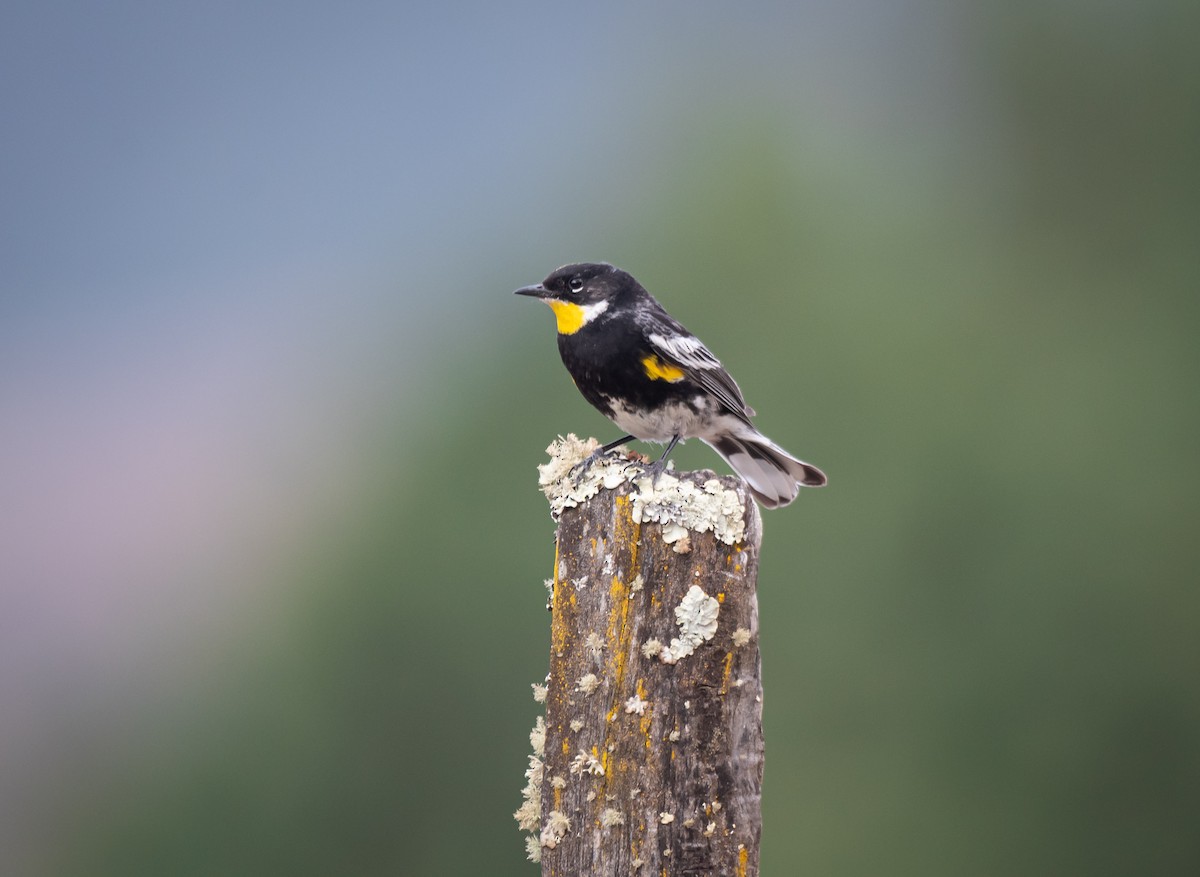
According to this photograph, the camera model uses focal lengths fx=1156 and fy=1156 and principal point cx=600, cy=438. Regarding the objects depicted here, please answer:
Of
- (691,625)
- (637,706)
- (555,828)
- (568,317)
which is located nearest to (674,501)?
(691,625)

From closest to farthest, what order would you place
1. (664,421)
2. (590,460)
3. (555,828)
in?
(555,828), (590,460), (664,421)

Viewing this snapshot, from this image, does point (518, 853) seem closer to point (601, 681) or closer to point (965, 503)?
point (965, 503)

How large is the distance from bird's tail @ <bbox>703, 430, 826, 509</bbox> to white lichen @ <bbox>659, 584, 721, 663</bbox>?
2282 mm

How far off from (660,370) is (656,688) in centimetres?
253

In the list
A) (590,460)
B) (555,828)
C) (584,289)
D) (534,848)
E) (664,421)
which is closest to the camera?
(555,828)

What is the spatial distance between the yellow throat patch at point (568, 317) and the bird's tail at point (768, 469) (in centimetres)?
104

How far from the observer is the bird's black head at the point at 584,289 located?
6473 mm

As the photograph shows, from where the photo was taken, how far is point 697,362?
20.7 feet

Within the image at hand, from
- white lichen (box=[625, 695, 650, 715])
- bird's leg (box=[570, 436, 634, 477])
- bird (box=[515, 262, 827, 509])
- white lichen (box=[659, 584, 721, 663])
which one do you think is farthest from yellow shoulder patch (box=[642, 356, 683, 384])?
white lichen (box=[625, 695, 650, 715])

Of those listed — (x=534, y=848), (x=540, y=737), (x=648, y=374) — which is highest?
(x=648, y=374)

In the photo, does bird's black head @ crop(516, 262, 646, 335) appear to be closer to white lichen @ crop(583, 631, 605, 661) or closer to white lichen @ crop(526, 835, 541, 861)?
white lichen @ crop(583, 631, 605, 661)

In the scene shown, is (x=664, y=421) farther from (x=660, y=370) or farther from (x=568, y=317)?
(x=568, y=317)

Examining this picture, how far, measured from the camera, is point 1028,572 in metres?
13.2

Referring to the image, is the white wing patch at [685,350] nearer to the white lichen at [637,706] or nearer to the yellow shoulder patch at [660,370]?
the yellow shoulder patch at [660,370]
